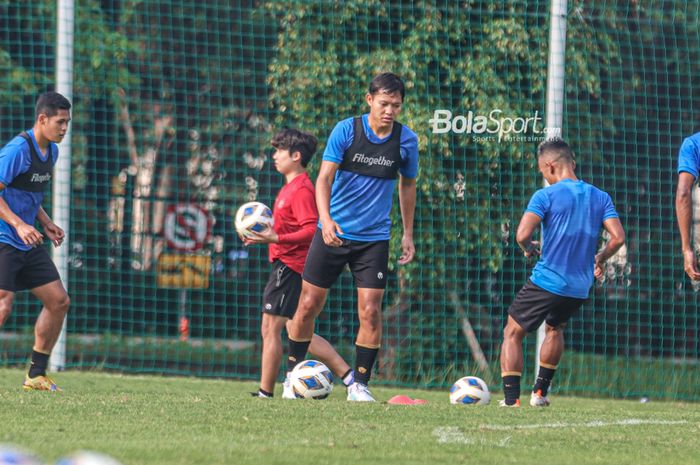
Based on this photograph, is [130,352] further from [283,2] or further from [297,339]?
[297,339]

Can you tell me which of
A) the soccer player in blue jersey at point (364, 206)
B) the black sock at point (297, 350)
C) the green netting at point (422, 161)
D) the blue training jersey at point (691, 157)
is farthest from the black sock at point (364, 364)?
the green netting at point (422, 161)

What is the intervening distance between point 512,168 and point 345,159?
12.6 feet

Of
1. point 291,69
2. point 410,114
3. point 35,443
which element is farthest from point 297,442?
point 291,69

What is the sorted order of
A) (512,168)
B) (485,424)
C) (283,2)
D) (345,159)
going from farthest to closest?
(283,2) → (512,168) → (345,159) → (485,424)

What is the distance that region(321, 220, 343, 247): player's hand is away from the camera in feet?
23.3

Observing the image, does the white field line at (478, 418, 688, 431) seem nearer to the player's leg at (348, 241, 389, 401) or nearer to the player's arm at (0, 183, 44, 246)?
the player's leg at (348, 241, 389, 401)

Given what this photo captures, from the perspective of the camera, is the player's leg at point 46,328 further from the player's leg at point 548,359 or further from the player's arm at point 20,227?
the player's leg at point 548,359

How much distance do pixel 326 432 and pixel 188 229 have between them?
8562 mm

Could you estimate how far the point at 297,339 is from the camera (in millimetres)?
7879

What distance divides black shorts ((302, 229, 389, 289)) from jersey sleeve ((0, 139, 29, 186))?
73.2 inches

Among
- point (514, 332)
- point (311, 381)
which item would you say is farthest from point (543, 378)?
point (311, 381)

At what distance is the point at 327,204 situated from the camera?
7266 millimetres

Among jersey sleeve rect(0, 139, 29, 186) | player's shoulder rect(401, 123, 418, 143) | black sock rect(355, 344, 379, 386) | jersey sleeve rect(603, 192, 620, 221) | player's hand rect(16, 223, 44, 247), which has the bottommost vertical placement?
black sock rect(355, 344, 379, 386)

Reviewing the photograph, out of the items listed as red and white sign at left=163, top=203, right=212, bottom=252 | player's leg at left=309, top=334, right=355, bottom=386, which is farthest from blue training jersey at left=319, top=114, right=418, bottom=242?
red and white sign at left=163, top=203, right=212, bottom=252
